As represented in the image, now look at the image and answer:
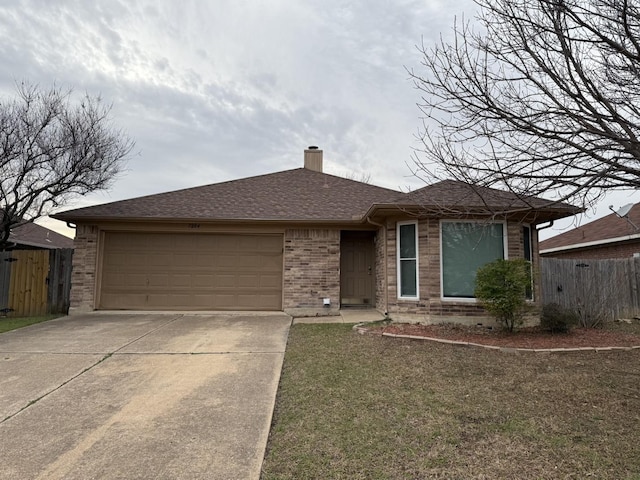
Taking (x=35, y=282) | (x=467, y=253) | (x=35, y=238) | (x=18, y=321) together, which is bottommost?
(x=18, y=321)

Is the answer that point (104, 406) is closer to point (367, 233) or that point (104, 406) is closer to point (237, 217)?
point (237, 217)

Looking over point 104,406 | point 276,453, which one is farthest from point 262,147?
point 276,453

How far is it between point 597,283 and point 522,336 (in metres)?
3.91

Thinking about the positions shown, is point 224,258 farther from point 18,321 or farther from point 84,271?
point 18,321

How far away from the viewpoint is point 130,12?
7.69 m

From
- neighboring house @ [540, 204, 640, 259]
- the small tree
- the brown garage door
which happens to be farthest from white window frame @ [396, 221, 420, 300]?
neighboring house @ [540, 204, 640, 259]

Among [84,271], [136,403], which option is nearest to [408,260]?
[136,403]

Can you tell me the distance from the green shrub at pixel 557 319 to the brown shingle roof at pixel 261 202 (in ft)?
14.6

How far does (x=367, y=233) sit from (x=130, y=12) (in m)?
7.43

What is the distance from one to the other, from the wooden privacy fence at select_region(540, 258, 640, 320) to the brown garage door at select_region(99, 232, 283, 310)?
22.6ft

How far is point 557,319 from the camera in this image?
7.05 metres

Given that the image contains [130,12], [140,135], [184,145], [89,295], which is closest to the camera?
[130,12]

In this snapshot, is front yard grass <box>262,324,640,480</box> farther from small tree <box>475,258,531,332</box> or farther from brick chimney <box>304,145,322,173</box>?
brick chimney <box>304,145,322,173</box>

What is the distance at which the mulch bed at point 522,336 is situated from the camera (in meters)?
6.25
